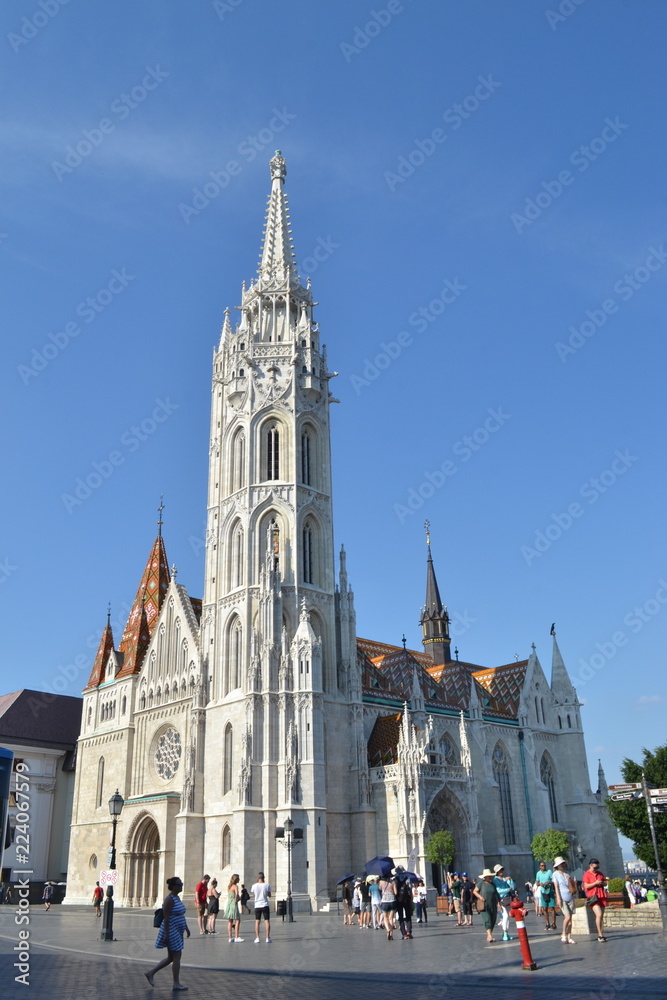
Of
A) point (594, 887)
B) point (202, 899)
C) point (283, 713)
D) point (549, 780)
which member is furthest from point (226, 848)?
point (594, 887)

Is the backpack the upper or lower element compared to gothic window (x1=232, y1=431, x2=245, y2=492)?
lower

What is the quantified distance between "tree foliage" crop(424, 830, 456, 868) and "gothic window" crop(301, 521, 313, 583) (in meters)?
14.1

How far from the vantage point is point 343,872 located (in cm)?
3794

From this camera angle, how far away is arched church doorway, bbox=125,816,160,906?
136 ft

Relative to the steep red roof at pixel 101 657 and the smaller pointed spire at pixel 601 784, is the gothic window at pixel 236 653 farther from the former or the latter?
the smaller pointed spire at pixel 601 784

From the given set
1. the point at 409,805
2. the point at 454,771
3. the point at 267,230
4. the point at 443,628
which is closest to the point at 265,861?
the point at 409,805

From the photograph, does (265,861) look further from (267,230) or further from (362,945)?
(267,230)

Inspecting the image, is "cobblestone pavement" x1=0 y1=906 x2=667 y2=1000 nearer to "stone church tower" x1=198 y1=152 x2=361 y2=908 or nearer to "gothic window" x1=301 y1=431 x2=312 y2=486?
"stone church tower" x1=198 y1=152 x2=361 y2=908

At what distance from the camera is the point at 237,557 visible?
44.2 meters

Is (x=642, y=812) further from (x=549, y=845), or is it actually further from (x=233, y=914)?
(x=549, y=845)

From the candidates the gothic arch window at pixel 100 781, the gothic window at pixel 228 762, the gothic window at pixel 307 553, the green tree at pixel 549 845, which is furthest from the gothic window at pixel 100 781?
the green tree at pixel 549 845

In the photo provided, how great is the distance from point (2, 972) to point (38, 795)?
47.4 meters

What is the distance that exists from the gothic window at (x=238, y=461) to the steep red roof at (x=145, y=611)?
11.0 metres

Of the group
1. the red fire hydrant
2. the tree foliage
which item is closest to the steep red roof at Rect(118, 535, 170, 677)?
the tree foliage
